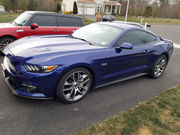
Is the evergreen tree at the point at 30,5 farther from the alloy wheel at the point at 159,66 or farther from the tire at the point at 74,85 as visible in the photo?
the tire at the point at 74,85

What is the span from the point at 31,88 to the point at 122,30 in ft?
7.89

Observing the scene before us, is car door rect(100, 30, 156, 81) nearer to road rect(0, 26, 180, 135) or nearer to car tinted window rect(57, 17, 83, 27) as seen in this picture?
road rect(0, 26, 180, 135)

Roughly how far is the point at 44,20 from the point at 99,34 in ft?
11.1

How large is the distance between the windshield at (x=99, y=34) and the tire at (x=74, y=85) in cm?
87

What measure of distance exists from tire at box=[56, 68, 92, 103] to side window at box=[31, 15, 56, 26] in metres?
4.01

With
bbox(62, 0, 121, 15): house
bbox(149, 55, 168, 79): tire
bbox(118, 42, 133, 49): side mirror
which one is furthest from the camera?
bbox(62, 0, 121, 15): house

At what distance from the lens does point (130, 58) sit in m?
3.59

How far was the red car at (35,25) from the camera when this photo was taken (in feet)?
17.4

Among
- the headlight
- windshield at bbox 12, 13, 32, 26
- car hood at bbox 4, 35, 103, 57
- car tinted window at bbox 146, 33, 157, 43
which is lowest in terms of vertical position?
the headlight

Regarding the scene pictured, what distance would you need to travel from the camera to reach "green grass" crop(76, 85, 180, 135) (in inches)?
92.8

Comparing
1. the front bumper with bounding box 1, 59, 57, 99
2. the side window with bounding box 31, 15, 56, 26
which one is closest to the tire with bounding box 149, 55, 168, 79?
the front bumper with bounding box 1, 59, 57, 99

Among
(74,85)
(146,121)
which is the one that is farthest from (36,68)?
(146,121)

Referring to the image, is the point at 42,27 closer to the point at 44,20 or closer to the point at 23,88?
the point at 44,20

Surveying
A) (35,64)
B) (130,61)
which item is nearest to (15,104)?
(35,64)
